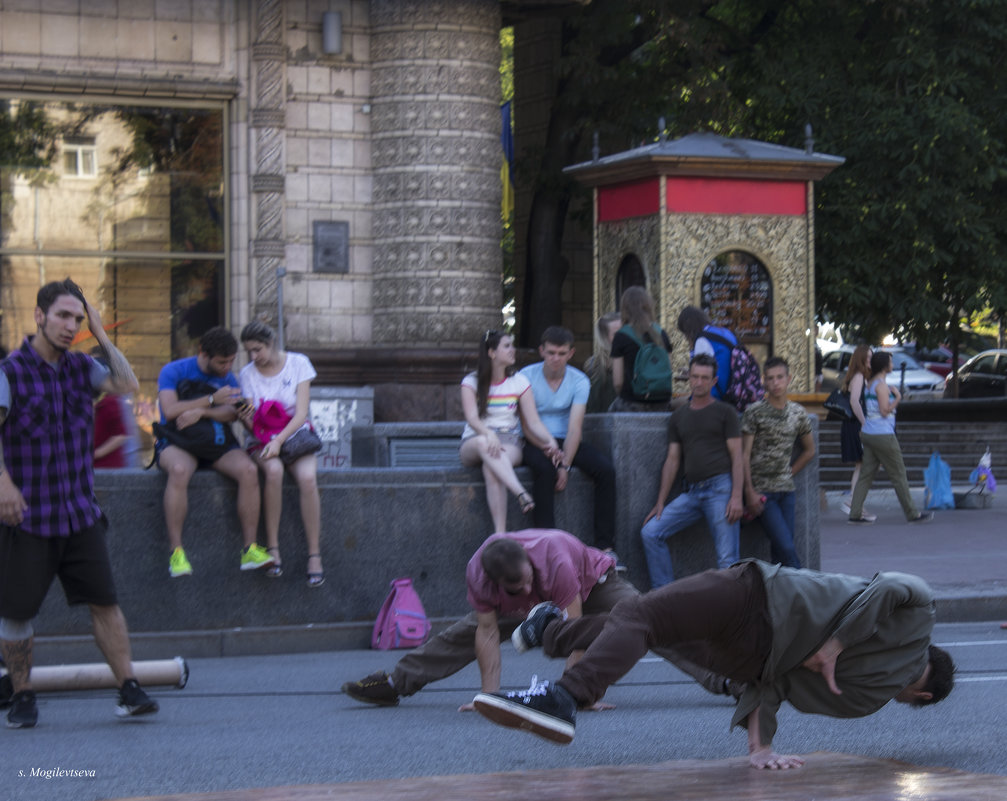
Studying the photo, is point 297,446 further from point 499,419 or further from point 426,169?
point 426,169

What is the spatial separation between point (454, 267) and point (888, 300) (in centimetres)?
528

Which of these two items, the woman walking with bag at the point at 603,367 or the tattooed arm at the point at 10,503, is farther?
the woman walking with bag at the point at 603,367

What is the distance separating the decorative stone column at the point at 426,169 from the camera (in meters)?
17.8

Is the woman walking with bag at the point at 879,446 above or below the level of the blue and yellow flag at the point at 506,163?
below

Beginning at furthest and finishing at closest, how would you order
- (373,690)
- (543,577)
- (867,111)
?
(867,111) → (373,690) → (543,577)

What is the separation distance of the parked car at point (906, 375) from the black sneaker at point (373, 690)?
3130cm

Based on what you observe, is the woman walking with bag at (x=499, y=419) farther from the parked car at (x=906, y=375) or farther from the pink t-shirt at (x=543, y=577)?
the parked car at (x=906, y=375)

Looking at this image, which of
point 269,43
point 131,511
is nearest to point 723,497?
point 131,511

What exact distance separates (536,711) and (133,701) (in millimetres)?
2506

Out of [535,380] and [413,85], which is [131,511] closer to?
[535,380]

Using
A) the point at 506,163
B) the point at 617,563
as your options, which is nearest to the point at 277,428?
the point at 617,563

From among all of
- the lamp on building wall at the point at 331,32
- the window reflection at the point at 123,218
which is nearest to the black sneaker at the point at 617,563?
the window reflection at the point at 123,218

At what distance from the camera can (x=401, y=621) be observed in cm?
973

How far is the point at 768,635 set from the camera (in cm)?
575
